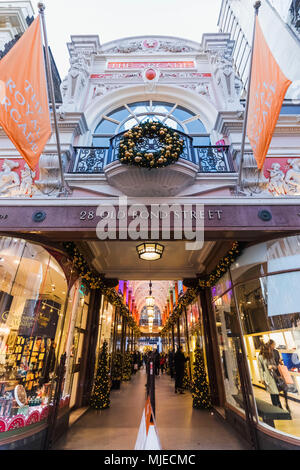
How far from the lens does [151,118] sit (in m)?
7.92

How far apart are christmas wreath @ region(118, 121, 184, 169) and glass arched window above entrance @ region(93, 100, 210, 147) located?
239 cm

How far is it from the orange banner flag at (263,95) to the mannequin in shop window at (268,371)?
3961mm

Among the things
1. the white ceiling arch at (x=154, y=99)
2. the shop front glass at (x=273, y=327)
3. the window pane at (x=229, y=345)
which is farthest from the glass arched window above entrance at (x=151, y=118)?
the window pane at (x=229, y=345)

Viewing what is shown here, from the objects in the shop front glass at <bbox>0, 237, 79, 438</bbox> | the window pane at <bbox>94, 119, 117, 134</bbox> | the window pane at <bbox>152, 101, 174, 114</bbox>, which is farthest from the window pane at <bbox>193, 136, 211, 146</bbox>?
the shop front glass at <bbox>0, 237, 79, 438</bbox>

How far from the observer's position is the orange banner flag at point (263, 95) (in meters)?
3.88

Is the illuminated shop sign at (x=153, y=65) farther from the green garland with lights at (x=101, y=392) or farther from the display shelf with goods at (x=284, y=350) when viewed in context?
the green garland with lights at (x=101, y=392)

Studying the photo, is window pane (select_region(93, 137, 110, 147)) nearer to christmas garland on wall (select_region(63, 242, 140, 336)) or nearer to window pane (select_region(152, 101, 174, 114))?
window pane (select_region(152, 101, 174, 114))

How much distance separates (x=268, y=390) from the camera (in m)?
4.40

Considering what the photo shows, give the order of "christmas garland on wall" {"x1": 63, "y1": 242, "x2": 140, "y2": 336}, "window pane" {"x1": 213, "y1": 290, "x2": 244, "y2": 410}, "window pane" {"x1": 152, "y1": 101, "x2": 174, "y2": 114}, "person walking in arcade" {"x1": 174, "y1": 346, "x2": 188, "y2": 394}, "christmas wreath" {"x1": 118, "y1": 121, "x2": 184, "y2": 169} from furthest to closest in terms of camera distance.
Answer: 1. "person walking in arcade" {"x1": 174, "y1": 346, "x2": 188, "y2": 394}
2. "window pane" {"x1": 152, "y1": 101, "x2": 174, "y2": 114}
3. "christmas garland on wall" {"x1": 63, "y1": 242, "x2": 140, "y2": 336}
4. "window pane" {"x1": 213, "y1": 290, "x2": 244, "y2": 410}
5. "christmas wreath" {"x1": 118, "y1": 121, "x2": 184, "y2": 169}

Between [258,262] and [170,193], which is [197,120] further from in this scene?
[258,262]

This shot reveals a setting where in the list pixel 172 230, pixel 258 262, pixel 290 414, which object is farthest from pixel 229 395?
pixel 172 230

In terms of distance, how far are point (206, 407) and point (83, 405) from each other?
151 inches

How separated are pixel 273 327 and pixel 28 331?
517 cm

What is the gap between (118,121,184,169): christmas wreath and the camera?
494 cm
